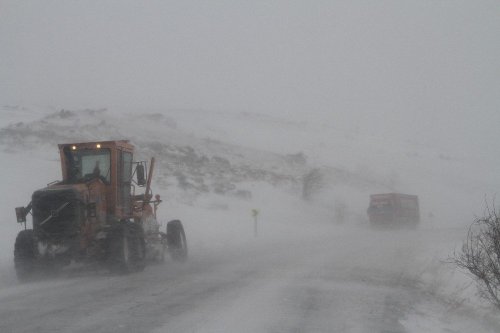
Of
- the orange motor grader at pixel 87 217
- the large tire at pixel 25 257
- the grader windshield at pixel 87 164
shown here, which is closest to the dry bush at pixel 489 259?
the orange motor grader at pixel 87 217

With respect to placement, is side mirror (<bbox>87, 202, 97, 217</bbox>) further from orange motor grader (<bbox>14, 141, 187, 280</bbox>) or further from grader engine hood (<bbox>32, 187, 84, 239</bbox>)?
grader engine hood (<bbox>32, 187, 84, 239</bbox>)

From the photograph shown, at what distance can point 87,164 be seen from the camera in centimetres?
1634

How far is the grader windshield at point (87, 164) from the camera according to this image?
53.2 feet

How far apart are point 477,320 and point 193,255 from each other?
13505 mm

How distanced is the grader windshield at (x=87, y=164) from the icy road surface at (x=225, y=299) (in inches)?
98.6

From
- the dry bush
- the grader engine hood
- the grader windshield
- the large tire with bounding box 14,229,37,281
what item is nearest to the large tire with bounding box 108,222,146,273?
the grader engine hood

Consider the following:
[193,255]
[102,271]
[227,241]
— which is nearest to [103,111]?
[227,241]

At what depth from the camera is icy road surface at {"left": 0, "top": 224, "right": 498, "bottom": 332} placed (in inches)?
365

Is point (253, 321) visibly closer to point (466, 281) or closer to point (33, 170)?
point (466, 281)

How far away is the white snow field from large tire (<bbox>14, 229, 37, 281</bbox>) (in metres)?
0.37

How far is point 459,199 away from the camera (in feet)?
207

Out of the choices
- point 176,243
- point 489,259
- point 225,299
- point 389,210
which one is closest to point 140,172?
point 176,243

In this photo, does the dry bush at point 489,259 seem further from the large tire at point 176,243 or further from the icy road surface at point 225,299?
the large tire at point 176,243

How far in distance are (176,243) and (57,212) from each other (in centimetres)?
582
